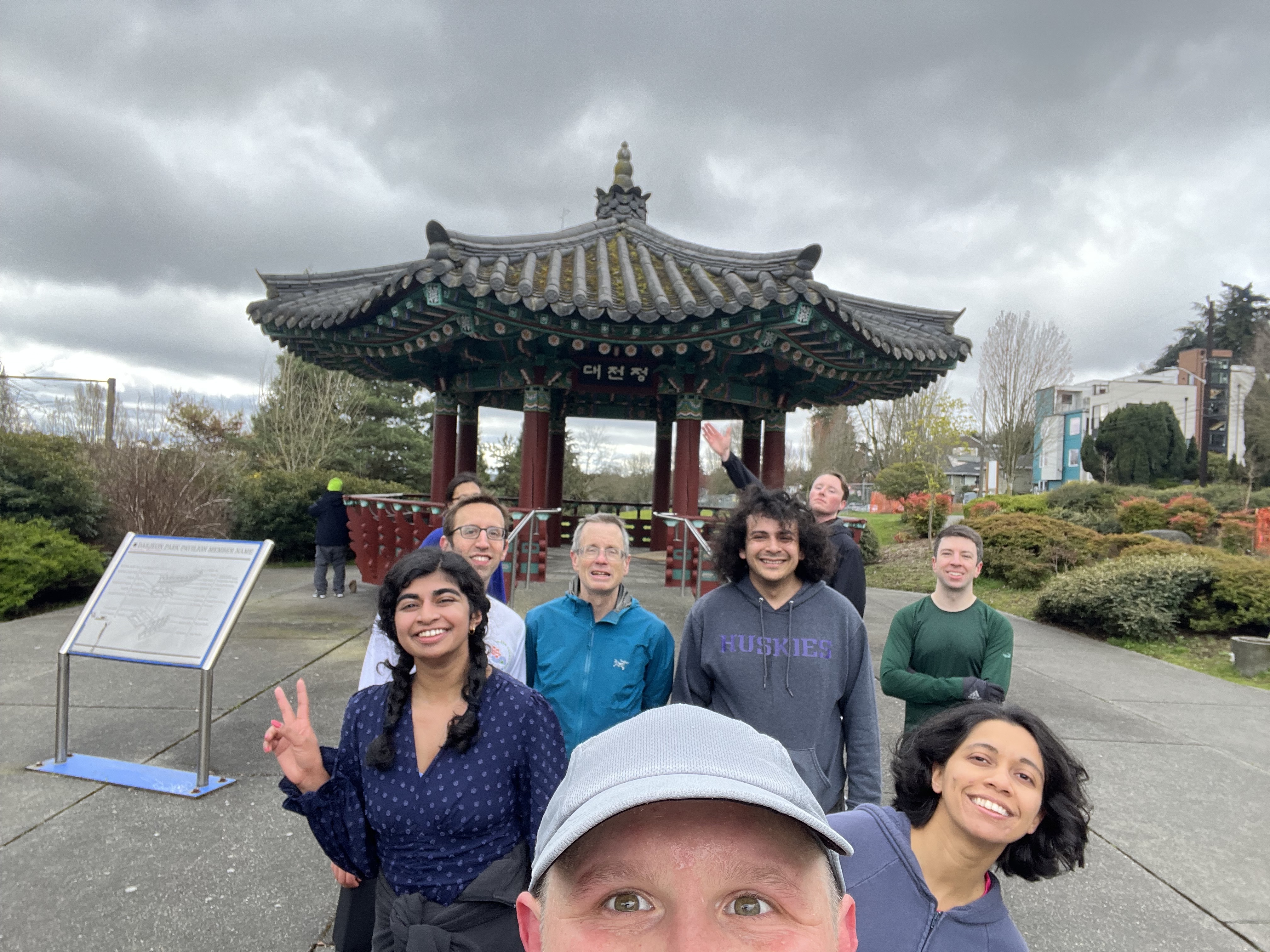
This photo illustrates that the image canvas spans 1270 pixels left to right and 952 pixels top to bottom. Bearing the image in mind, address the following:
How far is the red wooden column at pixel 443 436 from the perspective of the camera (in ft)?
31.3

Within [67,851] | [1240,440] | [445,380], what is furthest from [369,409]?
[1240,440]

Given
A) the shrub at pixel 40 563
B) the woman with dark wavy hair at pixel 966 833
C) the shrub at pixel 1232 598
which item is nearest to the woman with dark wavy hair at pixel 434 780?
the woman with dark wavy hair at pixel 966 833

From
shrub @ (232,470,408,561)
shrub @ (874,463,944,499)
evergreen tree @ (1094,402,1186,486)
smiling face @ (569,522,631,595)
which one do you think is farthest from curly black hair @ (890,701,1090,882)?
evergreen tree @ (1094,402,1186,486)

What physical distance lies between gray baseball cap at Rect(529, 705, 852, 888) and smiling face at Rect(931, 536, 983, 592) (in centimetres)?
220

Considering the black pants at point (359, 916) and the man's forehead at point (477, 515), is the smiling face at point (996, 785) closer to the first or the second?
the black pants at point (359, 916)

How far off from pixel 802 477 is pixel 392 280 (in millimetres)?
39972

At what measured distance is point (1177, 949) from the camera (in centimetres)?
266

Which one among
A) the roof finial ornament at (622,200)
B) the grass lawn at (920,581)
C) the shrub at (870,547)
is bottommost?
the grass lawn at (920,581)

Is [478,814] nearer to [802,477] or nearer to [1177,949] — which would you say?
[1177,949]

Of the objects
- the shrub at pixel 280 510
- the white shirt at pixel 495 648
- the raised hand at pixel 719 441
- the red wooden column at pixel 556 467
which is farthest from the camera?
the shrub at pixel 280 510

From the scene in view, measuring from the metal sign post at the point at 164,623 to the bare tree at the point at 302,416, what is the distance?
20596 mm

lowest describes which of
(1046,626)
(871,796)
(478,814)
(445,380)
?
(1046,626)

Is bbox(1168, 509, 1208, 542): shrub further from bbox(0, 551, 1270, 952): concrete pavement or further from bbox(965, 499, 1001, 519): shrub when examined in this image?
bbox(0, 551, 1270, 952): concrete pavement

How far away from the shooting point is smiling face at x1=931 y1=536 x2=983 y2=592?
2.78 meters
